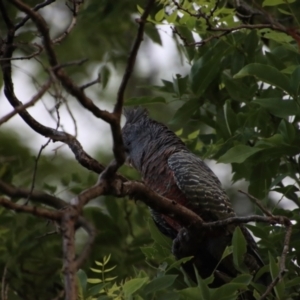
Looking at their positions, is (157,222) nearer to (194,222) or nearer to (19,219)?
(194,222)

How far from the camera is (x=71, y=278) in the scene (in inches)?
77.9

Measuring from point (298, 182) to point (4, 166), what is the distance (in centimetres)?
204

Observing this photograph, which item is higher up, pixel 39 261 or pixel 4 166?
pixel 4 166

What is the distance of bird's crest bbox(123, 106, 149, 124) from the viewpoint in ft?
16.4

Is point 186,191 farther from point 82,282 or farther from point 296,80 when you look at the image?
point 82,282

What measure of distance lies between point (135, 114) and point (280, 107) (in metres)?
1.51

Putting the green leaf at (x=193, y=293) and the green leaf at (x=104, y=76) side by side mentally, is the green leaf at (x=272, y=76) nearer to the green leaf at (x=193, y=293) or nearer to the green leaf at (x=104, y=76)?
the green leaf at (x=193, y=293)

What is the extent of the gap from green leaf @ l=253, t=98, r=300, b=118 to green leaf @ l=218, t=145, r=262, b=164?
236mm

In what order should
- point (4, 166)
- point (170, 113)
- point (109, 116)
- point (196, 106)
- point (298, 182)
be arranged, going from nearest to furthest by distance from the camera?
point (109, 116) → point (298, 182) → point (196, 106) → point (4, 166) → point (170, 113)

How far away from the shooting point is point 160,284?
319cm

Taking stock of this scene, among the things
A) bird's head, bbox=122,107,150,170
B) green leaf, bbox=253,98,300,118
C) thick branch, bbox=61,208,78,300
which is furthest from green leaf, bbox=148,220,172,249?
thick branch, bbox=61,208,78,300

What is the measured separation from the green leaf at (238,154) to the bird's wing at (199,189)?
14.0 inches

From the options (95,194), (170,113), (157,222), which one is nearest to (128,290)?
(95,194)

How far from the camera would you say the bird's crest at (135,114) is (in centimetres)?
501
